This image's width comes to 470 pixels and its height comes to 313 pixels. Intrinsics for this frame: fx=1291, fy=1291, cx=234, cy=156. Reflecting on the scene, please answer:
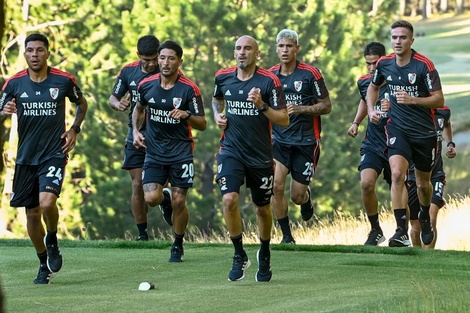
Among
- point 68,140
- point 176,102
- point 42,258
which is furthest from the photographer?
point 176,102

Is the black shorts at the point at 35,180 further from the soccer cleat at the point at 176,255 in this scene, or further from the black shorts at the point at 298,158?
the black shorts at the point at 298,158

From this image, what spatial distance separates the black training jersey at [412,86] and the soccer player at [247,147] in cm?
262

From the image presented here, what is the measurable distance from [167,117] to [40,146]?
1.88 m

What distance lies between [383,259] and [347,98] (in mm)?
27297

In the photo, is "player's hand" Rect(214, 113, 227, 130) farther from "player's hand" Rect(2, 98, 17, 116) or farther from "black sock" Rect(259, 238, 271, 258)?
"player's hand" Rect(2, 98, 17, 116)

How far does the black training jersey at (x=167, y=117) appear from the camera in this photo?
43.4 feet

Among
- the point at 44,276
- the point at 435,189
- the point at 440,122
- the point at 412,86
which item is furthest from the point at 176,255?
the point at 440,122

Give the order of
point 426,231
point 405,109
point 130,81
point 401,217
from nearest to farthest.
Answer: point 405,109, point 401,217, point 426,231, point 130,81

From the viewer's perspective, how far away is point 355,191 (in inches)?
1598

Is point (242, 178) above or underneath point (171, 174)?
above

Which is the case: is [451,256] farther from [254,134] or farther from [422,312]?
[422,312]

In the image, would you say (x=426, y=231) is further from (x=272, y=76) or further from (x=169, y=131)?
(x=272, y=76)

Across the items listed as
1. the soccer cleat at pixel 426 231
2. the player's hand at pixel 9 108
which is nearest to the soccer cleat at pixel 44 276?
the player's hand at pixel 9 108

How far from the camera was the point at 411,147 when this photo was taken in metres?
14.0
